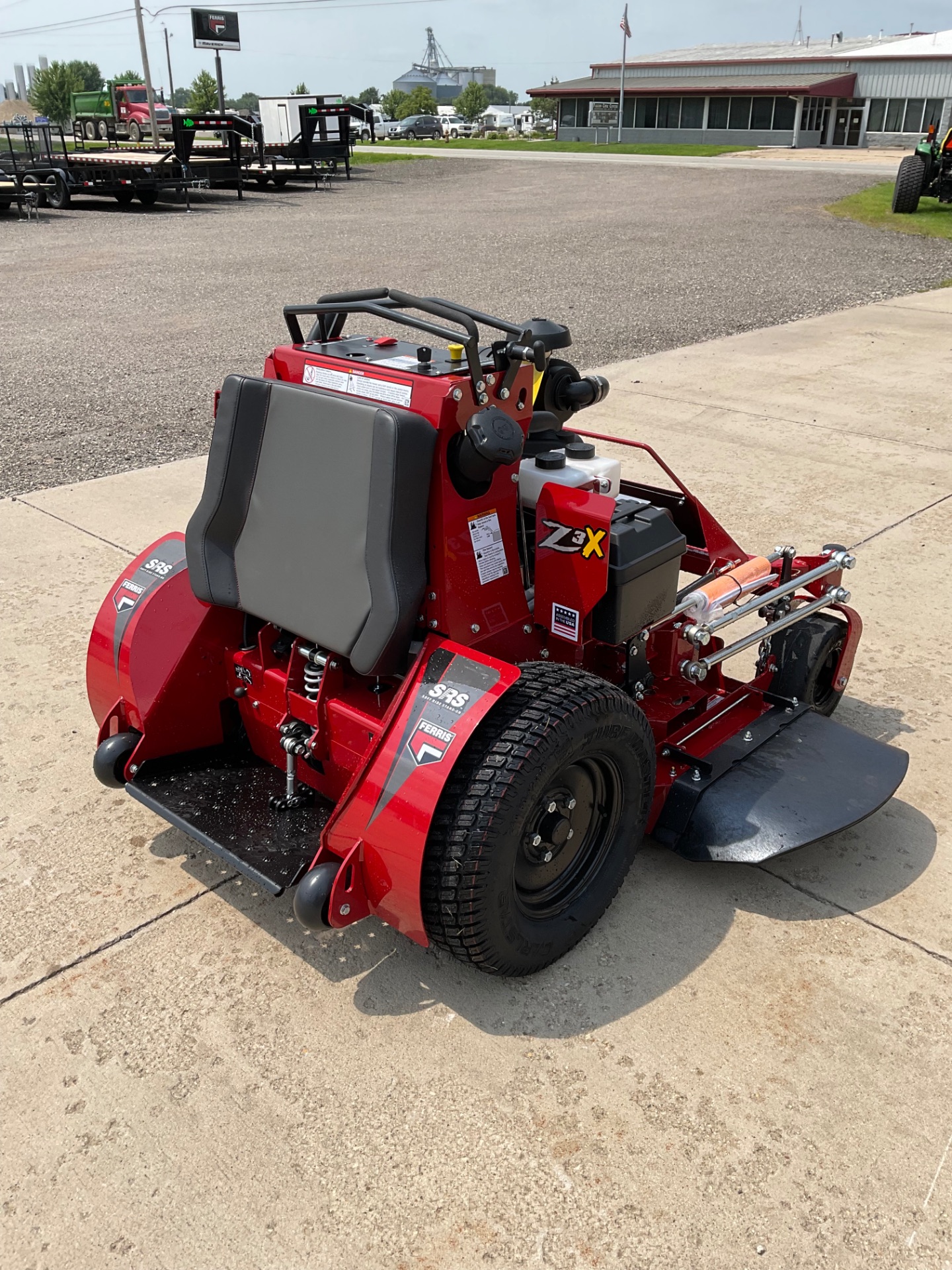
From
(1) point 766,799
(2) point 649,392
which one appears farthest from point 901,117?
(1) point 766,799

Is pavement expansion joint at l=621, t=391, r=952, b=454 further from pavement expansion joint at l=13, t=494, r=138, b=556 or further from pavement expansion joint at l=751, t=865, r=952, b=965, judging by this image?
pavement expansion joint at l=751, t=865, r=952, b=965

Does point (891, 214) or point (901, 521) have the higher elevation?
point (891, 214)

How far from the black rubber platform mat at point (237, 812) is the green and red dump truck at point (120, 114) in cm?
3067

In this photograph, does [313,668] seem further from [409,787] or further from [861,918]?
[861,918]

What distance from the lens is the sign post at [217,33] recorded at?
38781 millimetres

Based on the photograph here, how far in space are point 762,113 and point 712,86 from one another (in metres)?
2.75

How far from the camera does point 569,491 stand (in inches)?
106

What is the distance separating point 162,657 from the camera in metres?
3.02

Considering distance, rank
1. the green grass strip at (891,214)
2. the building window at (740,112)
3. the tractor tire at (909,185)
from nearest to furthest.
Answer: the green grass strip at (891,214)
the tractor tire at (909,185)
the building window at (740,112)

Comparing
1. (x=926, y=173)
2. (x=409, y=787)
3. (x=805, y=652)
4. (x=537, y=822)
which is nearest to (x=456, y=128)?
(x=926, y=173)

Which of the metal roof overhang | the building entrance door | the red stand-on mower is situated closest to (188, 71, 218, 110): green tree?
the metal roof overhang

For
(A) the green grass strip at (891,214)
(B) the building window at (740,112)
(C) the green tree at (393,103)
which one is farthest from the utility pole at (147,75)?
(C) the green tree at (393,103)

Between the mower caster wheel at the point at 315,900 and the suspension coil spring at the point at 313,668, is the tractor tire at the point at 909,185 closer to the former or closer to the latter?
the suspension coil spring at the point at 313,668

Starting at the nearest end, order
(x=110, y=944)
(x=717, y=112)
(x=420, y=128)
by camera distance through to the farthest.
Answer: (x=110, y=944), (x=717, y=112), (x=420, y=128)
